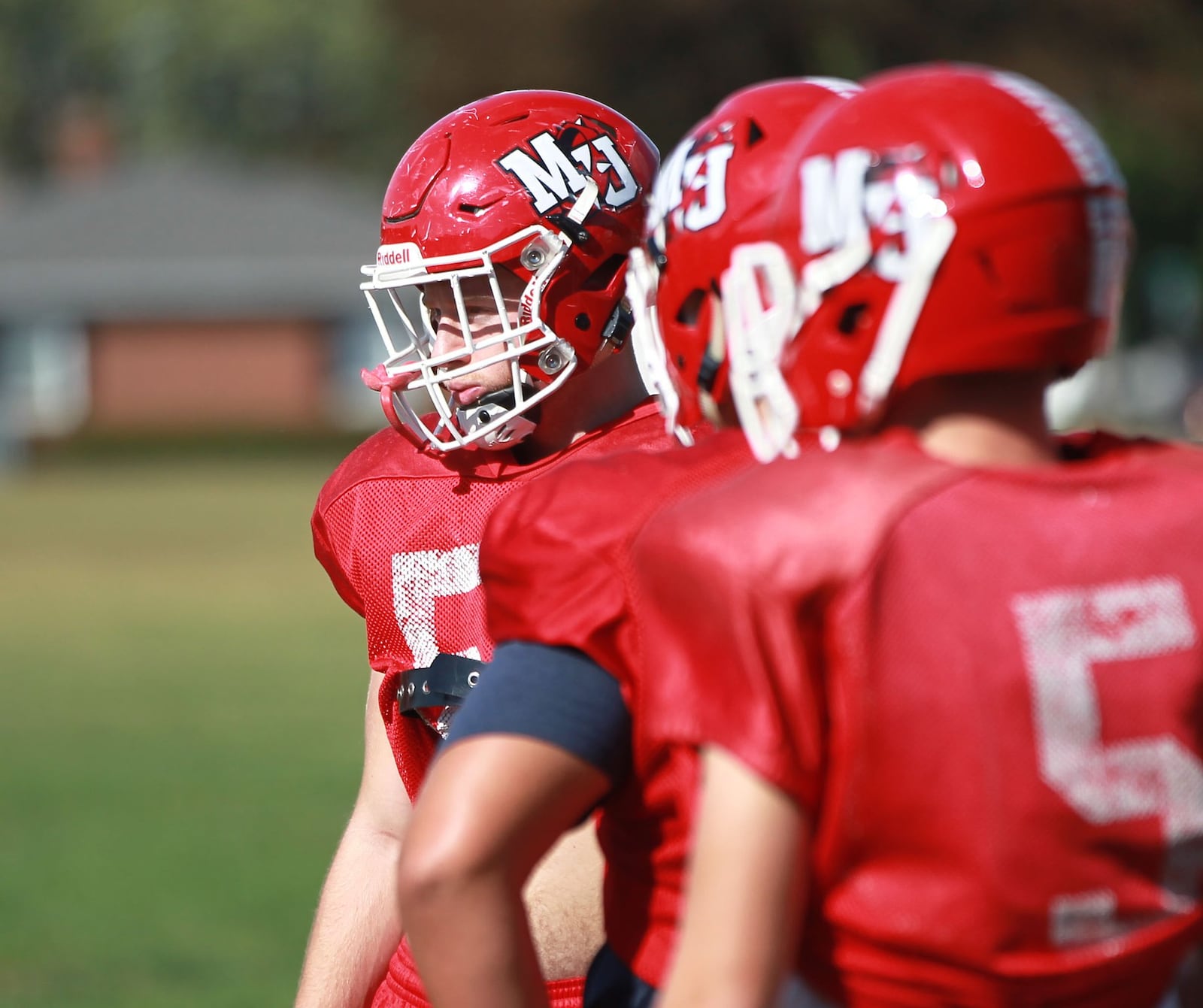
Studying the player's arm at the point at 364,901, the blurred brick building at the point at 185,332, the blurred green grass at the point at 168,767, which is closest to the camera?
the player's arm at the point at 364,901

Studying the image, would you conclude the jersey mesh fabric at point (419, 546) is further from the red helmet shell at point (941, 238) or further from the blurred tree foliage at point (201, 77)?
the blurred tree foliage at point (201, 77)

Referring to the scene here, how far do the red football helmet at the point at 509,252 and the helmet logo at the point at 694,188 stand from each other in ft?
2.12

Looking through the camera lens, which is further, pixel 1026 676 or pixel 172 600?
pixel 172 600

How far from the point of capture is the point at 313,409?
116 ft

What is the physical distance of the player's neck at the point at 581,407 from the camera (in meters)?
2.43

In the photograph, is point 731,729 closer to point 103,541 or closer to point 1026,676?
point 1026,676

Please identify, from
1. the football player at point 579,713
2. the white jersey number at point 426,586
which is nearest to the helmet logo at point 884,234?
the football player at point 579,713

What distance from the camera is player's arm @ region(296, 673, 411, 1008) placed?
2312 millimetres

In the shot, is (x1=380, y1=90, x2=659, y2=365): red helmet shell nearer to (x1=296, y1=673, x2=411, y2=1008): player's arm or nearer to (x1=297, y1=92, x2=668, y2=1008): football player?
(x1=297, y1=92, x2=668, y2=1008): football player

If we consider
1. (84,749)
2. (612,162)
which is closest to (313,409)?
(84,749)

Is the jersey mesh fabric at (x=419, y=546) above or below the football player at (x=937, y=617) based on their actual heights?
below

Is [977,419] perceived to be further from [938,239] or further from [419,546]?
[419,546]

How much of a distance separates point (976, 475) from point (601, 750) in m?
0.38

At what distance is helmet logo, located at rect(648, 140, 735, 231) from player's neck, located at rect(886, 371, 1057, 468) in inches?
9.9
